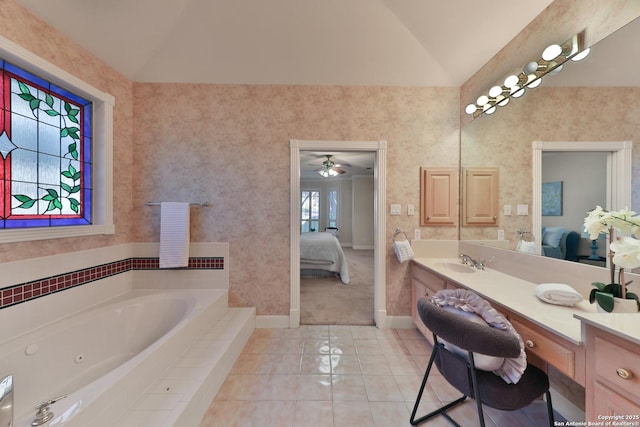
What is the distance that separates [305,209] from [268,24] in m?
6.09

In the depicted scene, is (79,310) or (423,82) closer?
(79,310)

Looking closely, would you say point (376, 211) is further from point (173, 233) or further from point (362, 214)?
→ point (362, 214)

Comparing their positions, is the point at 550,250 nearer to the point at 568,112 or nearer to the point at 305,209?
the point at 568,112

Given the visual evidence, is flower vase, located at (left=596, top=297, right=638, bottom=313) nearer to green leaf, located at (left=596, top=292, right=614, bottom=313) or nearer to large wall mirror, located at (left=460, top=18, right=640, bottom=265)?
green leaf, located at (left=596, top=292, right=614, bottom=313)

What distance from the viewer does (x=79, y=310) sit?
1.91m

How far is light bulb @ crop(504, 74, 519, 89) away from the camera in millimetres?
1844

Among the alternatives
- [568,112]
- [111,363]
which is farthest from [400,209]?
[111,363]

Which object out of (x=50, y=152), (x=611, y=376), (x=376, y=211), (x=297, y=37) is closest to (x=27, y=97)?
(x=50, y=152)

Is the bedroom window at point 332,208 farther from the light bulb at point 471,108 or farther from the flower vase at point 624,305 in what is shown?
the flower vase at point 624,305

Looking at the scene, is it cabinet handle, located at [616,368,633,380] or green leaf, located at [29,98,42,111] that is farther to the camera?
green leaf, located at [29,98,42,111]

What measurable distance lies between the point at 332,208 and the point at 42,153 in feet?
22.1

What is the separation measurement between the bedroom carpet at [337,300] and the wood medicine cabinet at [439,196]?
4.38 feet

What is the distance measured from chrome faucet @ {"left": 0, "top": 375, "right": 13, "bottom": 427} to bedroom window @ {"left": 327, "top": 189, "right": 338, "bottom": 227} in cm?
725

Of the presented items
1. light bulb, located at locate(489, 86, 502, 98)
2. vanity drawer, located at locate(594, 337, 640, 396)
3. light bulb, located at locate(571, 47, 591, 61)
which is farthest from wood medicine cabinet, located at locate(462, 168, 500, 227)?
vanity drawer, located at locate(594, 337, 640, 396)
